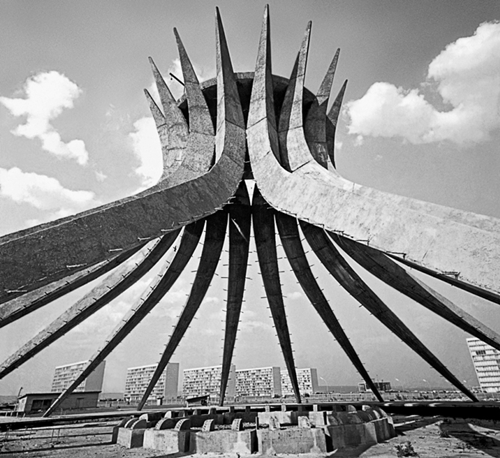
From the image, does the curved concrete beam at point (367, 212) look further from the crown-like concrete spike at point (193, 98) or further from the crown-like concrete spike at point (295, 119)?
the crown-like concrete spike at point (193, 98)

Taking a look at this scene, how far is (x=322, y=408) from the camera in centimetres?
1523

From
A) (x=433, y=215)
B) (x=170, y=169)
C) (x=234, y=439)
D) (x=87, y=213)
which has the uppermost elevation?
(x=170, y=169)

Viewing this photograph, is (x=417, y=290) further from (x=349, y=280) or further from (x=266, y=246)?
(x=266, y=246)

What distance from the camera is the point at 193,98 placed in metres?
12.9

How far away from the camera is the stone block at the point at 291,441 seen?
26.4ft

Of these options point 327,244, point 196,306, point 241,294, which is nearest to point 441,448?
point 327,244

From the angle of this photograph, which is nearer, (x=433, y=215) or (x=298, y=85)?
(x=433, y=215)

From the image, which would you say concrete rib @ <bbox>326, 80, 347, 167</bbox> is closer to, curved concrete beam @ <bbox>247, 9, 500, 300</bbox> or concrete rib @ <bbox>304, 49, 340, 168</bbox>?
concrete rib @ <bbox>304, 49, 340, 168</bbox>

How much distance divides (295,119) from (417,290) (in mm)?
7604

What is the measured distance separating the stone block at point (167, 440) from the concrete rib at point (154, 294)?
4.73 meters

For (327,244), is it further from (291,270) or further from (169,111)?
(169,111)

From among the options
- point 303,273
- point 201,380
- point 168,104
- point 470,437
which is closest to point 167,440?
point 303,273

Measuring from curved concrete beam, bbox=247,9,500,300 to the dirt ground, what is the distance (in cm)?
456

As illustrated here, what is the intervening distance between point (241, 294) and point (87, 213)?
27.9 feet
